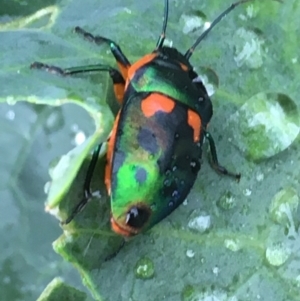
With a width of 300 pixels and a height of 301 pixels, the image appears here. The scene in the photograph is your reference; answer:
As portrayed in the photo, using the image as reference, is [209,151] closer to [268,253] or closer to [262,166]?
[262,166]

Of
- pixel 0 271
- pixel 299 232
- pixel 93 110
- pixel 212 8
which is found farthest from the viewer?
pixel 0 271

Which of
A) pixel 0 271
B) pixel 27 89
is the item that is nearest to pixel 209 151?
pixel 27 89

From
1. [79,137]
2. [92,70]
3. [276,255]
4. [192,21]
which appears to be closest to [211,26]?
[192,21]

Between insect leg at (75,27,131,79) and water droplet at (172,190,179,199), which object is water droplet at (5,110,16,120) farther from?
water droplet at (172,190,179,199)

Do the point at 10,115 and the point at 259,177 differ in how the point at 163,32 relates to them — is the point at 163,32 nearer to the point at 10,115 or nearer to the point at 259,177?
the point at 259,177

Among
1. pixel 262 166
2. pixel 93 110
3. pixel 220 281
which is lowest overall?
pixel 220 281

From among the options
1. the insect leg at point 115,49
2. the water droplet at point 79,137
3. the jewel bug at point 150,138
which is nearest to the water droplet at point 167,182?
the jewel bug at point 150,138
